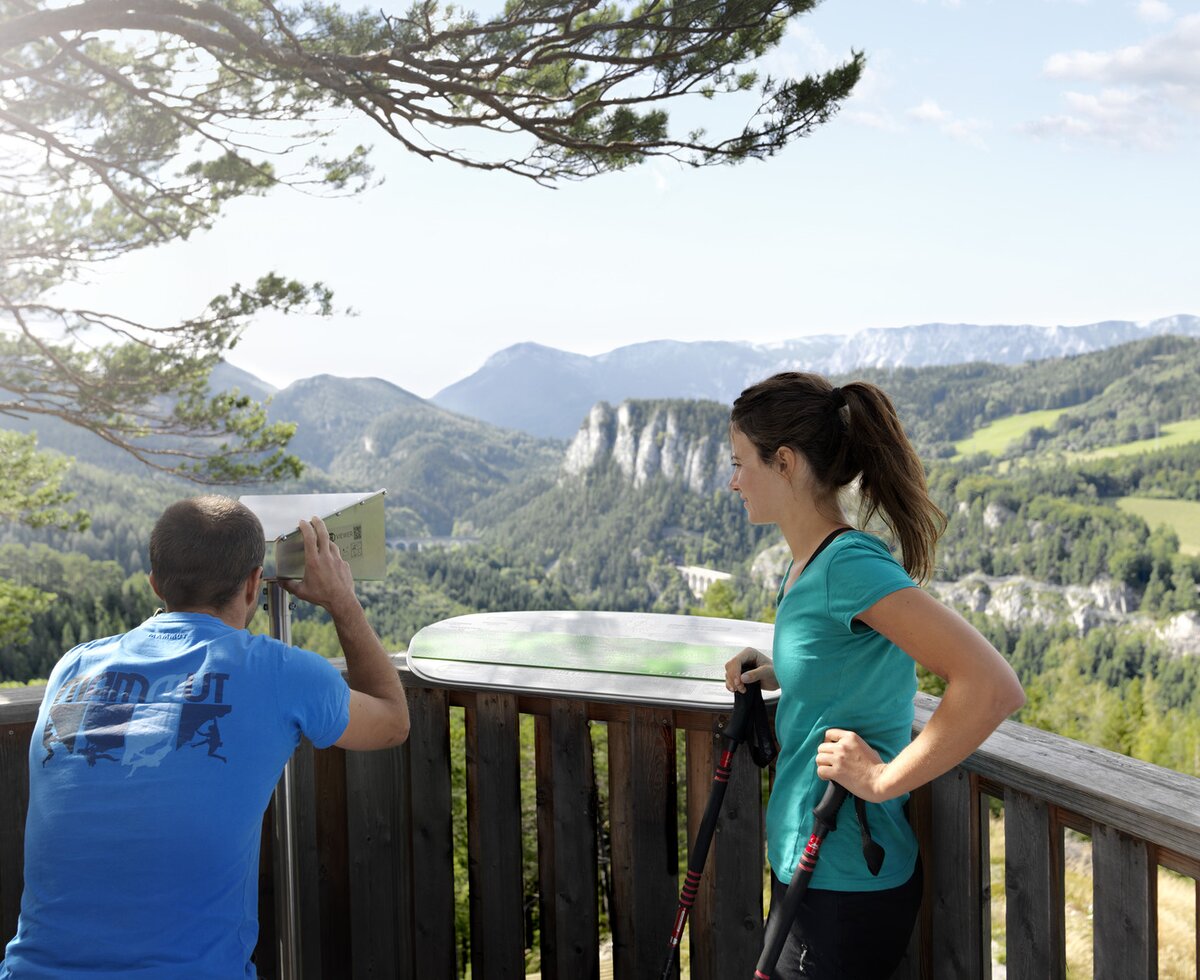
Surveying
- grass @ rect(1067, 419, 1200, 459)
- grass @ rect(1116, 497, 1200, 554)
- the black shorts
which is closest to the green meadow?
grass @ rect(1067, 419, 1200, 459)

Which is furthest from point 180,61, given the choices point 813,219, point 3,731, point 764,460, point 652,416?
point 813,219

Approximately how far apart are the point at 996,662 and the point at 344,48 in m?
6.34

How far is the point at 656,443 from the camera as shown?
68.0 m

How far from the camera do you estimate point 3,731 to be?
171 centimetres

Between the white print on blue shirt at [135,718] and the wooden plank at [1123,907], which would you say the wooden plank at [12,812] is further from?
the wooden plank at [1123,907]

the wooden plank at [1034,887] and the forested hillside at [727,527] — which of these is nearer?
the wooden plank at [1034,887]

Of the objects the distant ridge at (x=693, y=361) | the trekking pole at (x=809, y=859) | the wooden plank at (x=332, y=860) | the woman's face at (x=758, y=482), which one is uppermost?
the distant ridge at (x=693, y=361)

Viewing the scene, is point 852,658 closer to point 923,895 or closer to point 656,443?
point 923,895

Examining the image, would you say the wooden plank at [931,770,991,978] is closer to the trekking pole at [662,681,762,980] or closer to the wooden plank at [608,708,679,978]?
the trekking pole at [662,681,762,980]

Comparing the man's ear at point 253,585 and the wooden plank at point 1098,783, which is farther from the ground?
the man's ear at point 253,585

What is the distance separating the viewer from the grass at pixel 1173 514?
2131 inches

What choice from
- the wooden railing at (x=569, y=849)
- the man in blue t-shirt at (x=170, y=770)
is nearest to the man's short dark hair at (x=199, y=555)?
the man in blue t-shirt at (x=170, y=770)

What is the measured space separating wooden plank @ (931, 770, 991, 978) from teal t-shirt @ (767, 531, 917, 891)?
20cm

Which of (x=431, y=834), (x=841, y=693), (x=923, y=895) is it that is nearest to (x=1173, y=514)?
(x=923, y=895)
